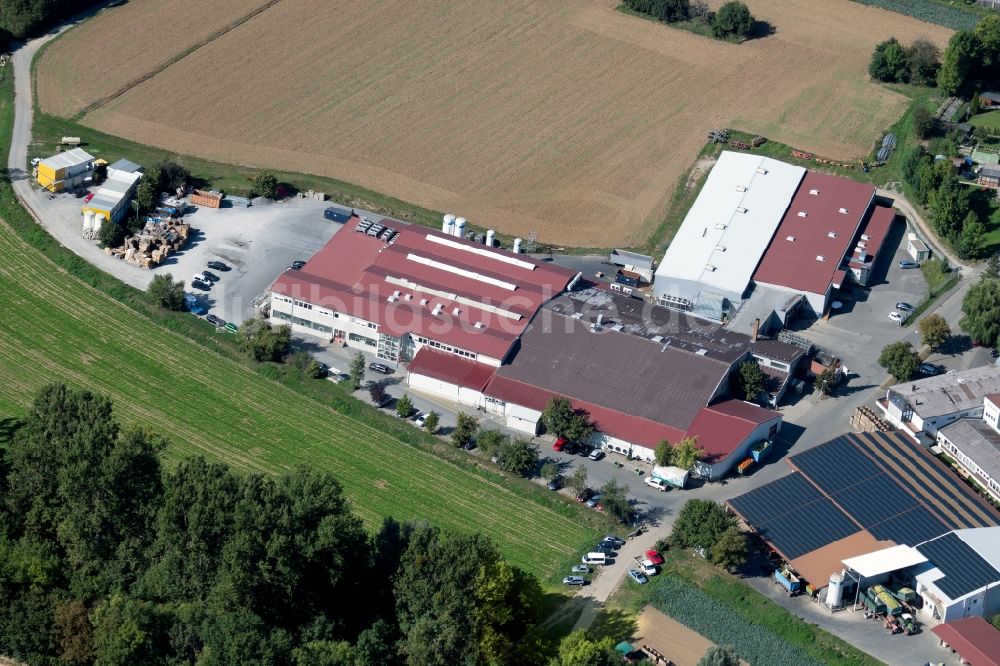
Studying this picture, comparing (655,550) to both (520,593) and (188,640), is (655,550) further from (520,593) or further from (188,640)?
(188,640)

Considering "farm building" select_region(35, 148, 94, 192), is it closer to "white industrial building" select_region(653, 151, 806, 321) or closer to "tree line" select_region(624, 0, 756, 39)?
"white industrial building" select_region(653, 151, 806, 321)

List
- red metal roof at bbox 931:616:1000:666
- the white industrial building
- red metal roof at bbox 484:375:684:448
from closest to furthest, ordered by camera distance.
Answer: red metal roof at bbox 931:616:1000:666 → red metal roof at bbox 484:375:684:448 → the white industrial building

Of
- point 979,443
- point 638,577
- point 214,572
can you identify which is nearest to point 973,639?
point 979,443

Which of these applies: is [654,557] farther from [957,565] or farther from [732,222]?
[732,222]

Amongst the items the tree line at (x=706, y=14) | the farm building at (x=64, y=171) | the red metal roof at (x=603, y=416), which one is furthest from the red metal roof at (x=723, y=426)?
the tree line at (x=706, y=14)

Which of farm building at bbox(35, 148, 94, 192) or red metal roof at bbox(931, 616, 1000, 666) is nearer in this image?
red metal roof at bbox(931, 616, 1000, 666)

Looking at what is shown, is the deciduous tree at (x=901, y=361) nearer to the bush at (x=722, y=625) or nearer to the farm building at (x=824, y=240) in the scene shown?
the farm building at (x=824, y=240)

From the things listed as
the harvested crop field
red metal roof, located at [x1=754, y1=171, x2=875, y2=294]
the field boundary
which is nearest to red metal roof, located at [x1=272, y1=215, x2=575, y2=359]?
the harvested crop field

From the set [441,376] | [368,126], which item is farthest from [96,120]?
[441,376]
